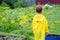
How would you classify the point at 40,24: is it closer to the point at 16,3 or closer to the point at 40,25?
the point at 40,25

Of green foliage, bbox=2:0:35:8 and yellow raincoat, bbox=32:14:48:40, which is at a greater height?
yellow raincoat, bbox=32:14:48:40

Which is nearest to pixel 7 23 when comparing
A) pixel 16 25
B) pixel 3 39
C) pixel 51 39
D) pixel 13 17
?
pixel 16 25

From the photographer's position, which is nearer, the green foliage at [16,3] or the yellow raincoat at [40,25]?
the yellow raincoat at [40,25]

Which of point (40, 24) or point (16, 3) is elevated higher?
point (40, 24)

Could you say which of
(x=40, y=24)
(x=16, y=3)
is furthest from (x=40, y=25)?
(x=16, y=3)

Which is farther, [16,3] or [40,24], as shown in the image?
[16,3]

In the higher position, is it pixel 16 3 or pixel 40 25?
pixel 40 25

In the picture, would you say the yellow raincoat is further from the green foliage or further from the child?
the green foliage

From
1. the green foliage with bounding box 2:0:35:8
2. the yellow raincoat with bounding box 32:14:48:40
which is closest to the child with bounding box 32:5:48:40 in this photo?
the yellow raincoat with bounding box 32:14:48:40

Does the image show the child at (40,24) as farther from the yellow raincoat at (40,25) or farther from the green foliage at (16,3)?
the green foliage at (16,3)

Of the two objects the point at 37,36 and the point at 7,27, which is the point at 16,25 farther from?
the point at 37,36

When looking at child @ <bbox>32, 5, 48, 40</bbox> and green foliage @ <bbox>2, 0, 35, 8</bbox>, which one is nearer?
child @ <bbox>32, 5, 48, 40</bbox>

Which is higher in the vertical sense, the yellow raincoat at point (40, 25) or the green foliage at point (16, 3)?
the yellow raincoat at point (40, 25)

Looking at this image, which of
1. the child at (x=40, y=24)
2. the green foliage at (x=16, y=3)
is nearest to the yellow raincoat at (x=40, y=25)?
the child at (x=40, y=24)
